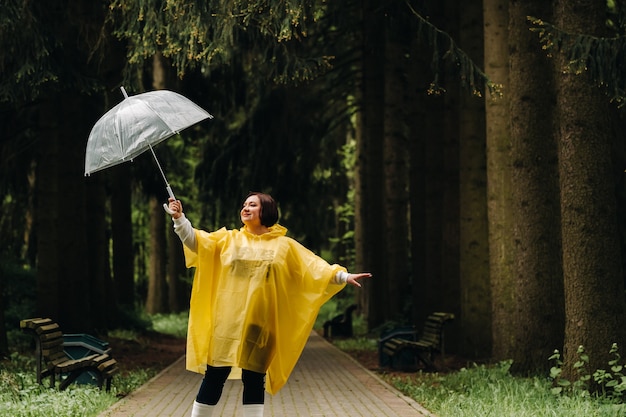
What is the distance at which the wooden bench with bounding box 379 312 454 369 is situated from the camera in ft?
50.4

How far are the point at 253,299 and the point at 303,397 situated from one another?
213 inches

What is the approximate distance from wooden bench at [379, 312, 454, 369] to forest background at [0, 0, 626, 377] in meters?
0.63

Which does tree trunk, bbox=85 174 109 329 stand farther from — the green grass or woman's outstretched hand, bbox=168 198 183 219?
woman's outstretched hand, bbox=168 198 183 219

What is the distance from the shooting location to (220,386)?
732 cm

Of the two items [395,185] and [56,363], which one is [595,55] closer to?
[56,363]

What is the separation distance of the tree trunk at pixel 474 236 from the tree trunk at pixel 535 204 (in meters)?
3.23

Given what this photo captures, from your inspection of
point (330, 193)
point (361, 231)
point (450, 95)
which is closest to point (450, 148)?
point (450, 95)

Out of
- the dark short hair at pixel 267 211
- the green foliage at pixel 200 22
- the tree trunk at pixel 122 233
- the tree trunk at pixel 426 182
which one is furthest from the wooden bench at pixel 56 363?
the tree trunk at pixel 122 233

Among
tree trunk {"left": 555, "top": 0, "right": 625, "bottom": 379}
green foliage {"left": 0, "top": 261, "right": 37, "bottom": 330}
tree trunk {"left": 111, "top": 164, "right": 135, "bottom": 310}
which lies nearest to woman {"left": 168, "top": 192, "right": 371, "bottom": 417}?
tree trunk {"left": 555, "top": 0, "right": 625, "bottom": 379}

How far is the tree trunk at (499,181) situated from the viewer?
1383 cm

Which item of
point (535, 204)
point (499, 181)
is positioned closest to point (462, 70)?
point (499, 181)

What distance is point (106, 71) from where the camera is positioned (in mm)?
19938

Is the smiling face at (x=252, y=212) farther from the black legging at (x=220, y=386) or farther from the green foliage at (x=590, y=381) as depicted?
the green foliage at (x=590, y=381)

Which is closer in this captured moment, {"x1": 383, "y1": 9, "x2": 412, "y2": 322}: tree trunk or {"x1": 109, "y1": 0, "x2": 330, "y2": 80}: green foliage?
{"x1": 109, "y1": 0, "x2": 330, "y2": 80}: green foliage
